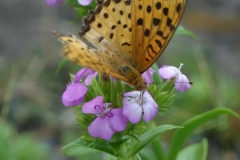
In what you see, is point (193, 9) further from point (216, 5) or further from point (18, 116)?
point (18, 116)

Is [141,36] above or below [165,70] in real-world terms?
above

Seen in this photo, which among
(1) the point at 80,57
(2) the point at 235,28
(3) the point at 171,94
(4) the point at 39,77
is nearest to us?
(1) the point at 80,57

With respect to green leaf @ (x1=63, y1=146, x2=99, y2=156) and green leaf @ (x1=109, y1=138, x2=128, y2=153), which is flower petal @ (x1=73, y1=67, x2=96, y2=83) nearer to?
green leaf @ (x1=109, y1=138, x2=128, y2=153)

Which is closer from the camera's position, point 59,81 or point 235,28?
point 59,81

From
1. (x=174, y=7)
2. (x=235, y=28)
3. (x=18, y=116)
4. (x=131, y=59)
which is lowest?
(x=18, y=116)

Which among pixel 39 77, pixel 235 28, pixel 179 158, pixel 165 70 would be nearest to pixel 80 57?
pixel 165 70

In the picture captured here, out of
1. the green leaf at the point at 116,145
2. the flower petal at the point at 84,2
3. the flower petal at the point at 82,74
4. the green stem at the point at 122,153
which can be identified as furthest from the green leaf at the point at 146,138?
the flower petal at the point at 84,2

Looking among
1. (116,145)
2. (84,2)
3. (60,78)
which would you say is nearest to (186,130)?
(116,145)

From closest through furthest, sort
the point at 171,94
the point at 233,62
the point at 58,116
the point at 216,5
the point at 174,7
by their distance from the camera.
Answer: the point at 174,7
the point at 171,94
the point at 58,116
the point at 233,62
the point at 216,5
